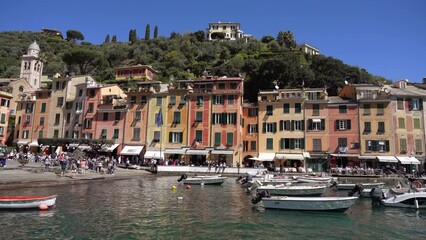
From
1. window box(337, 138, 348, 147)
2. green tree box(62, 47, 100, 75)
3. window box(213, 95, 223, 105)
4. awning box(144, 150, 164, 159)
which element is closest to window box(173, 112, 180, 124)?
awning box(144, 150, 164, 159)

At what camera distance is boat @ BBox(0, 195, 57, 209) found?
18.7 meters

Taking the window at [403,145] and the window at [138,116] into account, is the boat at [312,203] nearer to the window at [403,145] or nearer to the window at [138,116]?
the window at [403,145]

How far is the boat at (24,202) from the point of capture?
61.5 feet

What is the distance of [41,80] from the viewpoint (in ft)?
341

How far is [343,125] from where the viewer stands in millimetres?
49938

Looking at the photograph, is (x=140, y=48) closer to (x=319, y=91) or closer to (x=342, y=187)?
(x=319, y=91)

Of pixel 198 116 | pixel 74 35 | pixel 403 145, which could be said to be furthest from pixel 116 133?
pixel 74 35

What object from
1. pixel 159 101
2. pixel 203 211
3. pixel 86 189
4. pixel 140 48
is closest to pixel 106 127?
pixel 159 101

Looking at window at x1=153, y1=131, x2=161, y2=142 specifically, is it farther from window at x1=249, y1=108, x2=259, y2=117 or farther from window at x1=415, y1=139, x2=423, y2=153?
window at x1=415, y1=139, x2=423, y2=153

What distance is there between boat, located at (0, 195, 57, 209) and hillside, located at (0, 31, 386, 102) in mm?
40560

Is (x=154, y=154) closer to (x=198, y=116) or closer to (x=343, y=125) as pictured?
(x=198, y=116)

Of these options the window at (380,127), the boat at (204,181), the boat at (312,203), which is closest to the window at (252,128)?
the window at (380,127)

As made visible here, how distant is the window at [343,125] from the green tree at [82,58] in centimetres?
7340

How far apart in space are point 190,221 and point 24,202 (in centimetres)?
970
